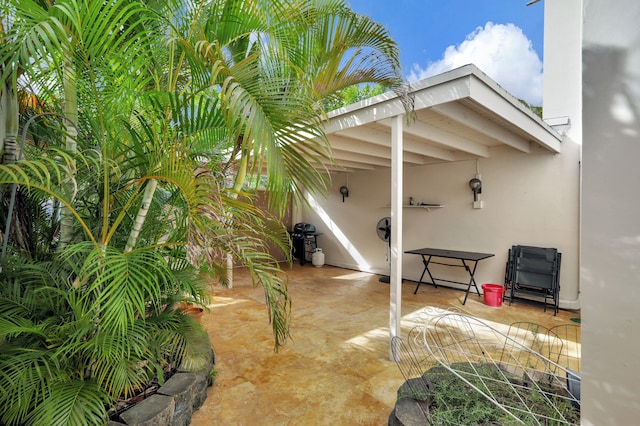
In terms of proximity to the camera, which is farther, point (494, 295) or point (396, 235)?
point (494, 295)

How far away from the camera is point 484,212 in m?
5.25

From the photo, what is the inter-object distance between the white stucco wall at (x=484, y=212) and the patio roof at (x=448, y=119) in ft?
0.97

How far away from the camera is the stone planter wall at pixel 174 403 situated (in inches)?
69.1

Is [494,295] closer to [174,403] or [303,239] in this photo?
[174,403]

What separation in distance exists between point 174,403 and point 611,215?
2.28 meters

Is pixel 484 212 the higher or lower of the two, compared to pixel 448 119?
lower

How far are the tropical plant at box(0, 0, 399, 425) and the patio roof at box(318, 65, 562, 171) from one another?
111 centimetres

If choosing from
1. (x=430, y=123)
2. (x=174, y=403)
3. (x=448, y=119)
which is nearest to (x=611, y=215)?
(x=174, y=403)

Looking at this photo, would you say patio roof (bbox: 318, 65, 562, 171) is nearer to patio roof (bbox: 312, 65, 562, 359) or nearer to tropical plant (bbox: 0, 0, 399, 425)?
patio roof (bbox: 312, 65, 562, 359)

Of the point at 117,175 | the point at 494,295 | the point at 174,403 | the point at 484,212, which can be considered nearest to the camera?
the point at 117,175

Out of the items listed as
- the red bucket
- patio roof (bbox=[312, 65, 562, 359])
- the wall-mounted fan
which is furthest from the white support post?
the wall-mounted fan

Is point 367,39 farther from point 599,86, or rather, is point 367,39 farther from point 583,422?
point 583,422

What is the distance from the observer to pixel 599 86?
2.63 ft

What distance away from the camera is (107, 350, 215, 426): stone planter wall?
1.76 meters
